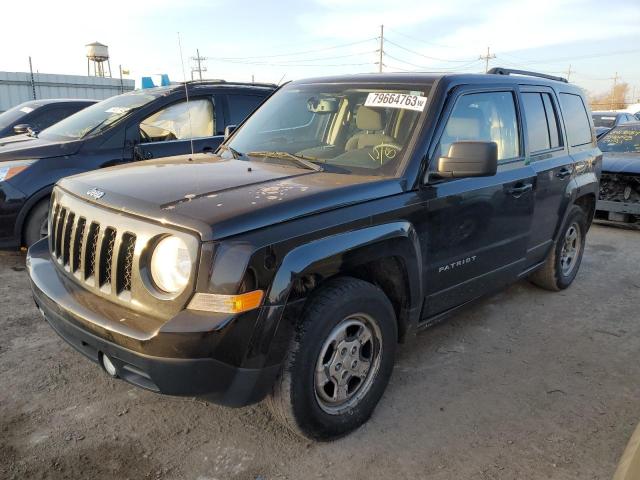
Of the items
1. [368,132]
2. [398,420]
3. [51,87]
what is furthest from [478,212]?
[51,87]

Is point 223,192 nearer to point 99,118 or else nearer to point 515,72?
point 515,72

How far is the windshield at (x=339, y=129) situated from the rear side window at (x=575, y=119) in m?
2.08

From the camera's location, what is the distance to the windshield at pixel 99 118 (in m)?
5.58

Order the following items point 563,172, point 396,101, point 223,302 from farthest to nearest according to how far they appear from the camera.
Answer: point 563,172
point 396,101
point 223,302

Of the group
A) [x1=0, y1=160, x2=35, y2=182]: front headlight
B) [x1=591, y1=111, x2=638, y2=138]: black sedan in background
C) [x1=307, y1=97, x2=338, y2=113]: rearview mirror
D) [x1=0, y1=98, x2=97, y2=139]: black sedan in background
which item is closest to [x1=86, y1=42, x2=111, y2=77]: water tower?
[x1=0, y1=98, x2=97, y2=139]: black sedan in background

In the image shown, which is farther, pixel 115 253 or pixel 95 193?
pixel 95 193

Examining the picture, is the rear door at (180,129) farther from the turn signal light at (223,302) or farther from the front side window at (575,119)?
the turn signal light at (223,302)

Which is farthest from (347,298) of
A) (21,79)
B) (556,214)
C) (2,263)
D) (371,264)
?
(21,79)

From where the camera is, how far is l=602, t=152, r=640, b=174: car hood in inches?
282

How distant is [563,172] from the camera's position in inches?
171

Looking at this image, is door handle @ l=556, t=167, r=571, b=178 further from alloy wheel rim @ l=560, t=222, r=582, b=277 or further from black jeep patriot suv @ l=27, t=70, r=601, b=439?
alloy wheel rim @ l=560, t=222, r=582, b=277

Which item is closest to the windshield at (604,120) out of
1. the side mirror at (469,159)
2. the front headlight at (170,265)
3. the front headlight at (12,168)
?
the side mirror at (469,159)

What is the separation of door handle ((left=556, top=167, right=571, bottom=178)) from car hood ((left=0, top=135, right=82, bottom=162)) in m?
4.52

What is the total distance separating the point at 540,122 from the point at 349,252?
2.52 meters
